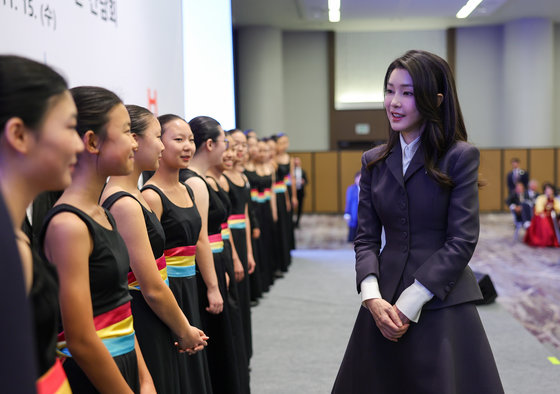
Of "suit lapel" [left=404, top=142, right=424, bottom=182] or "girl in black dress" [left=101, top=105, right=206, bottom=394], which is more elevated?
"suit lapel" [left=404, top=142, right=424, bottom=182]

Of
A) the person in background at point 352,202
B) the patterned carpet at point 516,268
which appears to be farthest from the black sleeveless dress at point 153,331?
the person in background at point 352,202

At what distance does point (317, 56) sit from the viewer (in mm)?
16797

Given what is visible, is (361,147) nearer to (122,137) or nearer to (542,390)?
(542,390)

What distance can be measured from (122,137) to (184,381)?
1158mm

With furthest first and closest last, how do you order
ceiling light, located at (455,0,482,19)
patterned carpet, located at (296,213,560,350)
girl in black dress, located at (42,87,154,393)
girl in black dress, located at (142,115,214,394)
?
ceiling light, located at (455,0,482,19), patterned carpet, located at (296,213,560,350), girl in black dress, located at (142,115,214,394), girl in black dress, located at (42,87,154,393)

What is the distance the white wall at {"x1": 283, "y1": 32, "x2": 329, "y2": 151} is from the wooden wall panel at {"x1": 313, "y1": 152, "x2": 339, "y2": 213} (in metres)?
1.61

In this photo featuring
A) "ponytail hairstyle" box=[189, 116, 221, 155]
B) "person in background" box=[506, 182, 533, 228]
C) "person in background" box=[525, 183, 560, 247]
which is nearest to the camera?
"ponytail hairstyle" box=[189, 116, 221, 155]

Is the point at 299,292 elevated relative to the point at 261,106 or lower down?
lower down

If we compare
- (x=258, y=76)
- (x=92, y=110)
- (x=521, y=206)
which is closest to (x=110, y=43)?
(x=92, y=110)

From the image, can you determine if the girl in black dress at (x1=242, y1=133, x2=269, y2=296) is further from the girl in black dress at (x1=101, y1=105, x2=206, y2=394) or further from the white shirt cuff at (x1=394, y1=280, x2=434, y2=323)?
the white shirt cuff at (x1=394, y1=280, x2=434, y2=323)

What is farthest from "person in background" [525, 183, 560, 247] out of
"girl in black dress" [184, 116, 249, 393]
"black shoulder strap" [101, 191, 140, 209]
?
"black shoulder strap" [101, 191, 140, 209]

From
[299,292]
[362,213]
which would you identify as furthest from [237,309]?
[299,292]

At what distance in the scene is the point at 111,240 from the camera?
60.7 inches

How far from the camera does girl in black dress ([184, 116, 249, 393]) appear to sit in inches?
116
